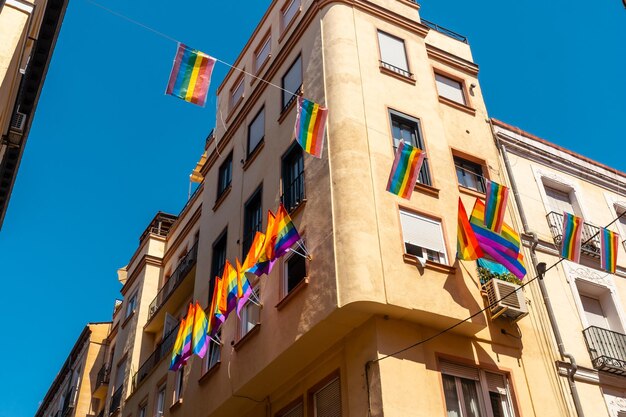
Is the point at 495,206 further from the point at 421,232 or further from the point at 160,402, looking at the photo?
the point at 160,402

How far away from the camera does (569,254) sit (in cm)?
1481

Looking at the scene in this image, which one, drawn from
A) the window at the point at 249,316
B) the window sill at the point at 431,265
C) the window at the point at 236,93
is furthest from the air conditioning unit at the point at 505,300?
the window at the point at 236,93

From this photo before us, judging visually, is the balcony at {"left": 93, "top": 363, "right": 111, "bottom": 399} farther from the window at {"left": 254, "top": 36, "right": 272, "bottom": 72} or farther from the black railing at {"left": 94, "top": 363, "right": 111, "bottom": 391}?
the window at {"left": 254, "top": 36, "right": 272, "bottom": 72}

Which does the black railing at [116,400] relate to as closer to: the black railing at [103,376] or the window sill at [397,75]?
the black railing at [103,376]

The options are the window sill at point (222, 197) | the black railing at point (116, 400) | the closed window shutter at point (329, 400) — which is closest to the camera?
the closed window shutter at point (329, 400)

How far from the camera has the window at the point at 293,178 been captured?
54.7 feet

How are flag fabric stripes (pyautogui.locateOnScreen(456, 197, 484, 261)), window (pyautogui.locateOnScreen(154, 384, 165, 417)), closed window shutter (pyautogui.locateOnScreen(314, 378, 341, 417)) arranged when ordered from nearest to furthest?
closed window shutter (pyautogui.locateOnScreen(314, 378, 341, 417)) < flag fabric stripes (pyautogui.locateOnScreen(456, 197, 484, 261)) < window (pyautogui.locateOnScreen(154, 384, 165, 417))

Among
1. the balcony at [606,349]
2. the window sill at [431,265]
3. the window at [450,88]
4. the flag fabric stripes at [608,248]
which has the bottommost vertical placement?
the balcony at [606,349]

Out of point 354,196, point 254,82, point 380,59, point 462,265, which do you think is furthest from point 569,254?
point 254,82

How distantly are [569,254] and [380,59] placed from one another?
23.4 ft

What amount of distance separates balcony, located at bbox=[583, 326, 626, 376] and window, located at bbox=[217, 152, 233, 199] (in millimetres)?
11738

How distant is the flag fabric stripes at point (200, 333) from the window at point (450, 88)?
957 cm

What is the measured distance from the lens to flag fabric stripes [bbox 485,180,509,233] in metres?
14.5

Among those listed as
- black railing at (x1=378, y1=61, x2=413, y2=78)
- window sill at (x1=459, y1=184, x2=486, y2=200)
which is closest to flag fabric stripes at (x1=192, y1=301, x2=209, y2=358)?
window sill at (x1=459, y1=184, x2=486, y2=200)
